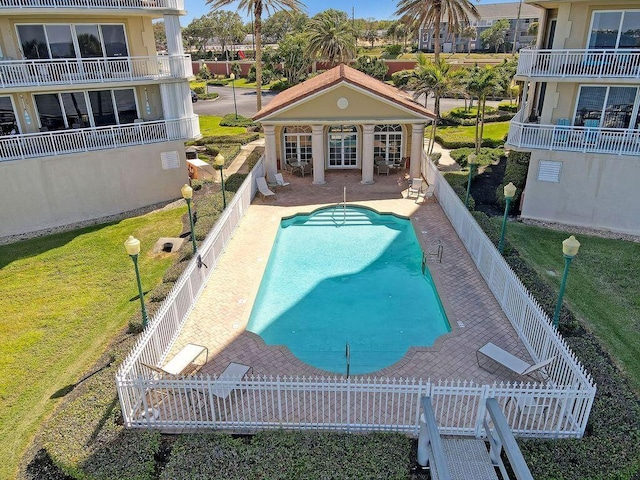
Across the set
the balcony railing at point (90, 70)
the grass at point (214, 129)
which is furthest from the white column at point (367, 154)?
the grass at point (214, 129)

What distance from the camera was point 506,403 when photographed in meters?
8.98

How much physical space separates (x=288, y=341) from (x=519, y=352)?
230 inches

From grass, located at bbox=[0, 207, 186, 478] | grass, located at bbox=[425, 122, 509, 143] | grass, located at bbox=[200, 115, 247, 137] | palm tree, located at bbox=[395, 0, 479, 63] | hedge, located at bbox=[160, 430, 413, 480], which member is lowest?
grass, located at bbox=[0, 207, 186, 478]

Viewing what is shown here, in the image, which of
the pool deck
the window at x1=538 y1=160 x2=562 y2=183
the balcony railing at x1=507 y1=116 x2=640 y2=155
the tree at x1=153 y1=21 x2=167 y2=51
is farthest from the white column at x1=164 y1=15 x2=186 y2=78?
the tree at x1=153 y1=21 x2=167 y2=51

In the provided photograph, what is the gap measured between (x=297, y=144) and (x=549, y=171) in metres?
13.1

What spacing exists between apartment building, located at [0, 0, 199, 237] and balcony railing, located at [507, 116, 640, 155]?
14.6m

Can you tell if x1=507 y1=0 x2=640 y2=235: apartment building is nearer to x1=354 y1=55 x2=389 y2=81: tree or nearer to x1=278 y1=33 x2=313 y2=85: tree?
x1=354 y1=55 x2=389 y2=81: tree

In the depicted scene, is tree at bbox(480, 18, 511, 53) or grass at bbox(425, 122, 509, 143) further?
tree at bbox(480, 18, 511, 53)

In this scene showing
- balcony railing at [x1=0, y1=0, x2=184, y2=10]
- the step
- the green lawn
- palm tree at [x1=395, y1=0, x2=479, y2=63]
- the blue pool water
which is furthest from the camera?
palm tree at [x1=395, y1=0, x2=479, y2=63]

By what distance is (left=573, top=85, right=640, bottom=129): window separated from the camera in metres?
17.3

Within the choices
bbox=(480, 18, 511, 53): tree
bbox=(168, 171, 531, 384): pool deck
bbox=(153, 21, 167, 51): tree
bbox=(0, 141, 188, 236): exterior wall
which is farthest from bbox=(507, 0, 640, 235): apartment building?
bbox=(153, 21, 167, 51): tree

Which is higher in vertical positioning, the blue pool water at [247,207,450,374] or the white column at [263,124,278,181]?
the white column at [263,124,278,181]

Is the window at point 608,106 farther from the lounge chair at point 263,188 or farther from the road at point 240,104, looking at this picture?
the road at point 240,104

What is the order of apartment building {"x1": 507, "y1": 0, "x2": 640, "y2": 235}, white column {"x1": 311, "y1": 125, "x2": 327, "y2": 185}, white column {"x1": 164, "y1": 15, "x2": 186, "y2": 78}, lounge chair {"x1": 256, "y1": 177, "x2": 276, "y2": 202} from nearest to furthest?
apartment building {"x1": 507, "y1": 0, "x2": 640, "y2": 235}
white column {"x1": 164, "y1": 15, "x2": 186, "y2": 78}
lounge chair {"x1": 256, "y1": 177, "x2": 276, "y2": 202}
white column {"x1": 311, "y1": 125, "x2": 327, "y2": 185}
